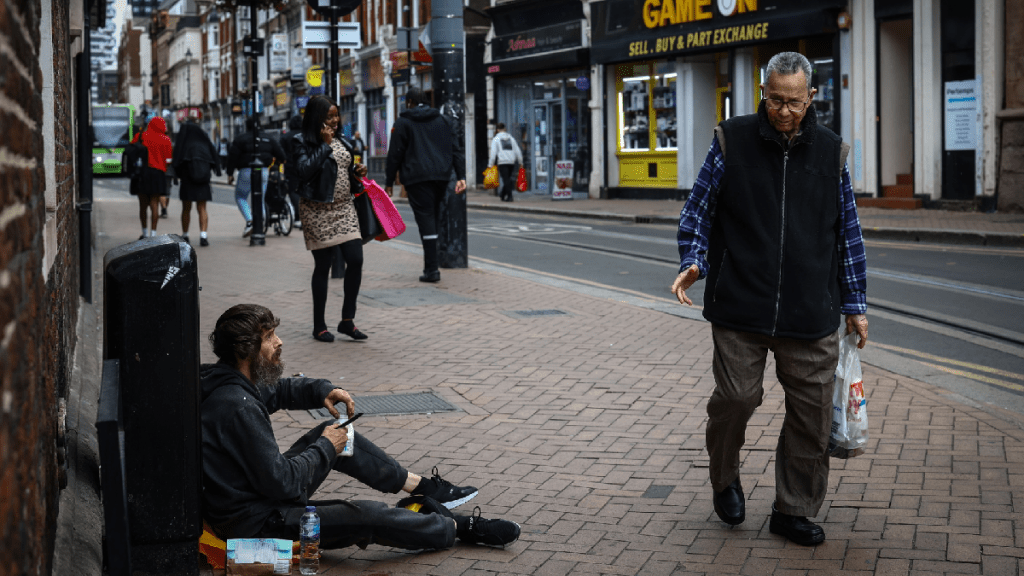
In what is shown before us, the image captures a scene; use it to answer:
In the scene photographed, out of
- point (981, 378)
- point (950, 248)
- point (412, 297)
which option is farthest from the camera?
point (950, 248)

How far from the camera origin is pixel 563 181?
28.7 meters

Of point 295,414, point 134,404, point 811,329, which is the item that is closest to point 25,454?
Result: point 134,404

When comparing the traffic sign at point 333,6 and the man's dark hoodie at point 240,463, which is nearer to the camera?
the man's dark hoodie at point 240,463

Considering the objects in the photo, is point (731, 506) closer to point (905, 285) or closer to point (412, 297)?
point (412, 297)

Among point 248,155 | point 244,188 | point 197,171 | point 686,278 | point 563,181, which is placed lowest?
point 686,278

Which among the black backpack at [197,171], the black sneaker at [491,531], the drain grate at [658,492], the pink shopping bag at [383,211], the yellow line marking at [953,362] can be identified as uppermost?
the black backpack at [197,171]

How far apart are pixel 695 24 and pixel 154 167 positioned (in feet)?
45.2

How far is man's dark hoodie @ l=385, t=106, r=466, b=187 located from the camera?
11406mm

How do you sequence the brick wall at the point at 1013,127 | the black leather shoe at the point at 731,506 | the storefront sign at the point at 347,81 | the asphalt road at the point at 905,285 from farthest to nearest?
1. the storefront sign at the point at 347,81
2. the brick wall at the point at 1013,127
3. the asphalt road at the point at 905,285
4. the black leather shoe at the point at 731,506

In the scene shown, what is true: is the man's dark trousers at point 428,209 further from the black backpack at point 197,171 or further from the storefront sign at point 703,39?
the storefront sign at point 703,39

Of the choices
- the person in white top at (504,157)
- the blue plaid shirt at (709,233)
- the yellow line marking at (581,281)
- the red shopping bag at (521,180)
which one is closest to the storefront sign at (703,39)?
the person in white top at (504,157)

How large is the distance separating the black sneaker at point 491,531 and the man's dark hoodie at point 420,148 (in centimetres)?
748

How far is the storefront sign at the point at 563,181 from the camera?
94.4 ft

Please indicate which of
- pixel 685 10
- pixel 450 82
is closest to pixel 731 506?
pixel 450 82
